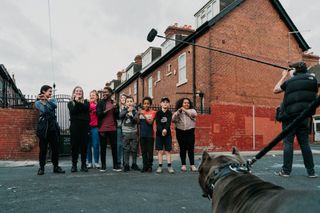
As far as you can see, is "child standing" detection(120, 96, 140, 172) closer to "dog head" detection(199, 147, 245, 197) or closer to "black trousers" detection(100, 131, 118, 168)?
"black trousers" detection(100, 131, 118, 168)

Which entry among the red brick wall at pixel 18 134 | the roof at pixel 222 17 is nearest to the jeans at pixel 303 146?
the red brick wall at pixel 18 134

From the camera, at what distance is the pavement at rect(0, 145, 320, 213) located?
4016mm

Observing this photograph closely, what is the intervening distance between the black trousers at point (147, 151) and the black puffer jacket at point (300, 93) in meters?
3.20

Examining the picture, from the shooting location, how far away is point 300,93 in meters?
5.50

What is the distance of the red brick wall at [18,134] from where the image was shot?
10938 millimetres

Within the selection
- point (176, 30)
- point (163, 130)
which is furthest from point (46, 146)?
point (176, 30)

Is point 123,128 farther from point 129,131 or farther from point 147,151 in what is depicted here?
point 147,151

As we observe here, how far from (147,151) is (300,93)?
11.7ft

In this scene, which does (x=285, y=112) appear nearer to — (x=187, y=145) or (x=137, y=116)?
(x=187, y=145)

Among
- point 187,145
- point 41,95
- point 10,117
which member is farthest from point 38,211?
point 10,117

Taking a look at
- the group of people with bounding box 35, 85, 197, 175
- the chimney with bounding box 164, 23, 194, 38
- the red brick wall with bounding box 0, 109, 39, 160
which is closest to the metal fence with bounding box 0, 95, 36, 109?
the red brick wall with bounding box 0, 109, 39, 160

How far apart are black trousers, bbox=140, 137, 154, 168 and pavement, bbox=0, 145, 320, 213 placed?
49 centimetres

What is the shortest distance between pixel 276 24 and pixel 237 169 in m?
19.2

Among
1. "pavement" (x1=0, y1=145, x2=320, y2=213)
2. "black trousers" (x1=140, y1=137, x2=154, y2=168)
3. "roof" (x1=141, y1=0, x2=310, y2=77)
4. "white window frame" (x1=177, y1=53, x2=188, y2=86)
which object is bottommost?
"pavement" (x1=0, y1=145, x2=320, y2=213)
